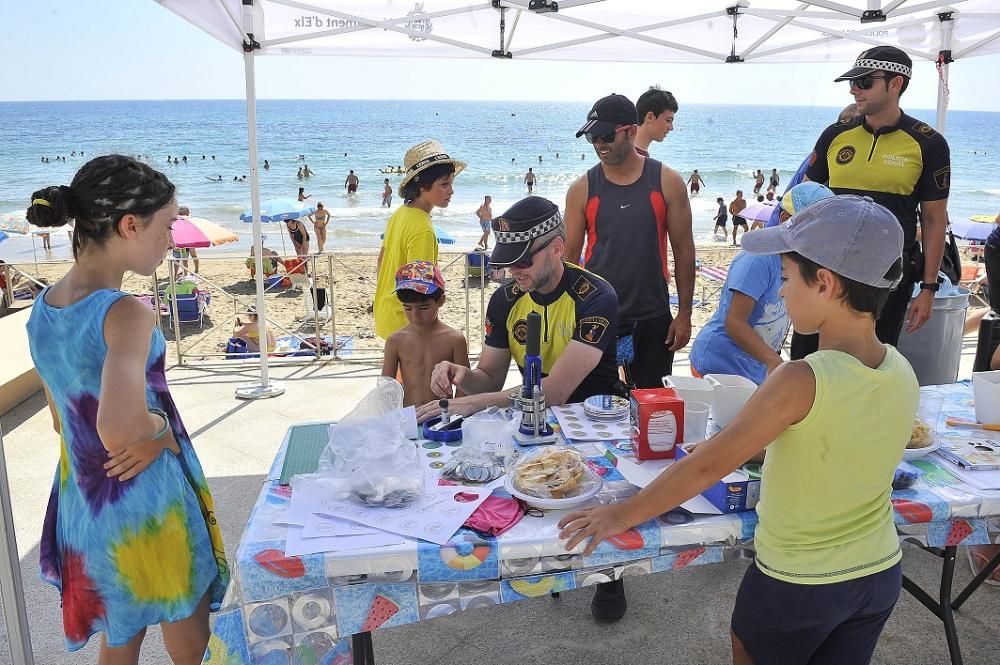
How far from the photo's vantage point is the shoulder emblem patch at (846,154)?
10.7ft

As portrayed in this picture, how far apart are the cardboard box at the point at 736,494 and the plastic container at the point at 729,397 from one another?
1.03ft

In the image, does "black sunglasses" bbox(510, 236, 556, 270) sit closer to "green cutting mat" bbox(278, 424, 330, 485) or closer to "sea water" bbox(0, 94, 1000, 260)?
"green cutting mat" bbox(278, 424, 330, 485)

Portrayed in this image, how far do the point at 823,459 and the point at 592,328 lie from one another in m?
1.23

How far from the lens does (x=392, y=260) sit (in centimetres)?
365

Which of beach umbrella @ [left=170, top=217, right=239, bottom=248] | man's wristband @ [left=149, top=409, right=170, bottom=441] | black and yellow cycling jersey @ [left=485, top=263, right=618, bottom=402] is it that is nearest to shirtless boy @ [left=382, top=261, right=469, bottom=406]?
black and yellow cycling jersey @ [left=485, top=263, right=618, bottom=402]

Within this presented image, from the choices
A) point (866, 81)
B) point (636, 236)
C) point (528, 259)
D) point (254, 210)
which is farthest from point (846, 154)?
point (254, 210)

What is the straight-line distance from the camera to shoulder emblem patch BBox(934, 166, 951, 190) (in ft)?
10.5

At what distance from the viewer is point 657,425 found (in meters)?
1.89

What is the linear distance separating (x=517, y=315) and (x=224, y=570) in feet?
4.53

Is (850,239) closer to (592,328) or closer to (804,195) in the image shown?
(804,195)

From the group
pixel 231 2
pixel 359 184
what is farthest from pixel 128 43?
pixel 231 2

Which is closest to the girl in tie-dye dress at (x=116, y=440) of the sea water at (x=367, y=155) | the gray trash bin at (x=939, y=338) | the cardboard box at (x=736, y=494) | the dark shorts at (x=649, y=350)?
the cardboard box at (x=736, y=494)

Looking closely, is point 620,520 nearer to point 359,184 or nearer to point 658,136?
point 658,136

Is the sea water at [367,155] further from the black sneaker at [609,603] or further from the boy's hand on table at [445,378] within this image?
the black sneaker at [609,603]
